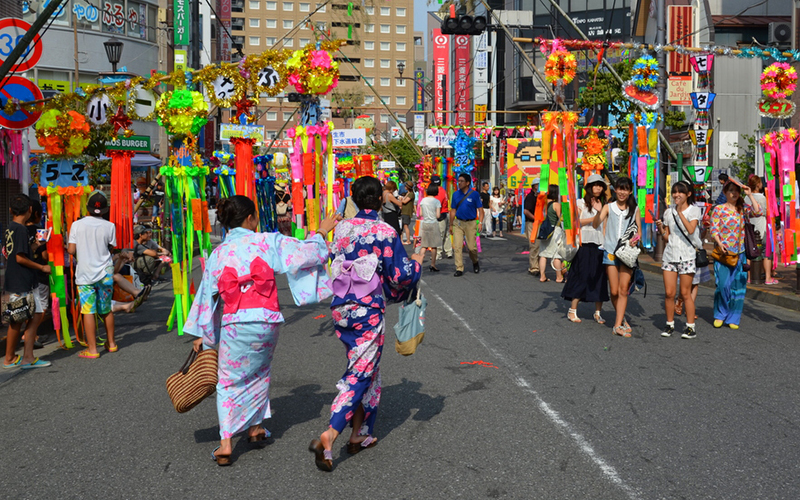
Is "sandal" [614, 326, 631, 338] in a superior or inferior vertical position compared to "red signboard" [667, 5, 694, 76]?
inferior

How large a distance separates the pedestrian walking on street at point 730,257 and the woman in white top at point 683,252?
0.74 m

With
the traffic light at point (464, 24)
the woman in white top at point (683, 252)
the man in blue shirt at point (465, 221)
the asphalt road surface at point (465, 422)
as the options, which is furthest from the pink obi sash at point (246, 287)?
the man in blue shirt at point (465, 221)

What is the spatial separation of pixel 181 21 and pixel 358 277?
34667mm

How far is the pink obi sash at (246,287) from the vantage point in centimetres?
496

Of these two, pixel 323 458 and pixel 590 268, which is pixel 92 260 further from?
pixel 590 268

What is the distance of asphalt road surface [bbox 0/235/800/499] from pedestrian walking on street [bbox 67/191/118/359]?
437 mm

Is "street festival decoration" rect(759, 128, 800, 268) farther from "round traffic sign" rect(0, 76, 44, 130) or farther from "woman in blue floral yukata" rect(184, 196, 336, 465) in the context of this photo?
"round traffic sign" rect(0, 76, 44, 130)

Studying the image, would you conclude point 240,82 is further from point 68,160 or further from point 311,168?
point 68,160

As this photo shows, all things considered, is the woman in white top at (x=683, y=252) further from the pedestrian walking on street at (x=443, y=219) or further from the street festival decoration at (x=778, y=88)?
the pedestrian walking on street at (x=443, y=219)

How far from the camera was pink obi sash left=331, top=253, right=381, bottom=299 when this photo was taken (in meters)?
4.99

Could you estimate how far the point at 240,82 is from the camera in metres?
9.71

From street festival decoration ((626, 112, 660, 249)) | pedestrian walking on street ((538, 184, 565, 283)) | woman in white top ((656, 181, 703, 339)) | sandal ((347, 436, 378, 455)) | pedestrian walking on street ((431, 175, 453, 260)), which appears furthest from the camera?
pedestrian walking on street ((431, 175, 453, 260))

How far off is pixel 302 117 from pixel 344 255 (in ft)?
17.0

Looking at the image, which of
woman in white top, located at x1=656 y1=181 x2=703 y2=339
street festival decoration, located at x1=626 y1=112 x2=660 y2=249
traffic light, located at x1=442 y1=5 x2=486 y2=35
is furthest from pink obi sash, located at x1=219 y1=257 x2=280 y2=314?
street festival decoration, located at x1=626 y1=112 x2=660 y2=249
